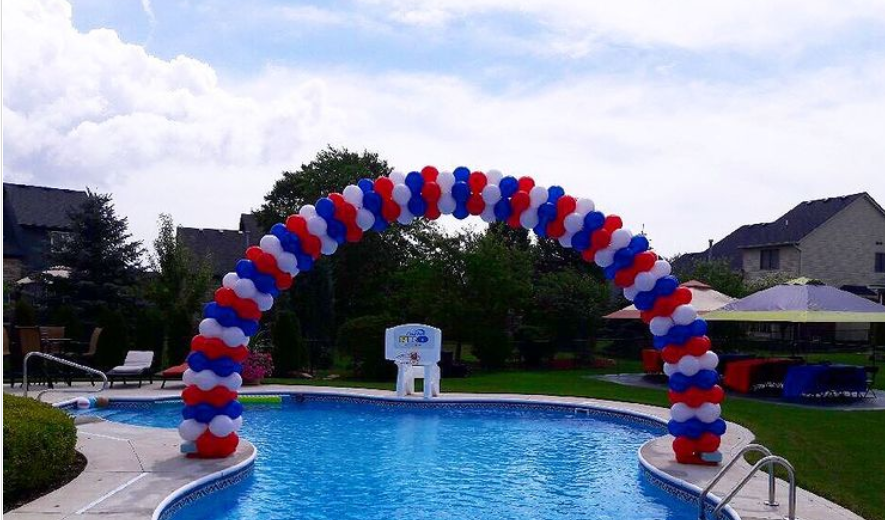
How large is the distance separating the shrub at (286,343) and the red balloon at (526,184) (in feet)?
41.5

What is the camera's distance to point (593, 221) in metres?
10.8

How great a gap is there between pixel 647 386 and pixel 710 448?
10.0 meters

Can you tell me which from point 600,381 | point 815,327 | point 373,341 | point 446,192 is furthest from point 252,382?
point 815,327

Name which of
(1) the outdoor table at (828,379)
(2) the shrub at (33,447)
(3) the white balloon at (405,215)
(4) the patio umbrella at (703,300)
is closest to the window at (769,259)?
(4) the patio umbrella at (703,300)

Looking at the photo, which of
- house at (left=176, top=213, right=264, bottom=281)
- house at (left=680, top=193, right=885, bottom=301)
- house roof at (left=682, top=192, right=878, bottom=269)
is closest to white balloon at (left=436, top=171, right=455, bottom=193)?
house roof at (left=682, top=192, right=878, bottom=269)

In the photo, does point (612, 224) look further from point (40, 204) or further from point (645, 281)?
point (40, 204)

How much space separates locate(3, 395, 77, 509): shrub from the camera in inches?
309

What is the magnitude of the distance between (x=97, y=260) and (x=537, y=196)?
65.2 feet

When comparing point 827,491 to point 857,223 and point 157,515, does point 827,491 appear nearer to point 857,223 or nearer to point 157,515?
point 157,515

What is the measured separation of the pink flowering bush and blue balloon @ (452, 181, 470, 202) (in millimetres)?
10562

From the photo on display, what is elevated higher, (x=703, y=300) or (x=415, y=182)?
(x=415, y=182)

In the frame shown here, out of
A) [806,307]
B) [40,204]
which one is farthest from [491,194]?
[40,204]

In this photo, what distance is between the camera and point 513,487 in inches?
402

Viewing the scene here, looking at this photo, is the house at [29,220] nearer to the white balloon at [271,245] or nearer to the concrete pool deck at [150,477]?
the concrete pool deck at [150,477]
